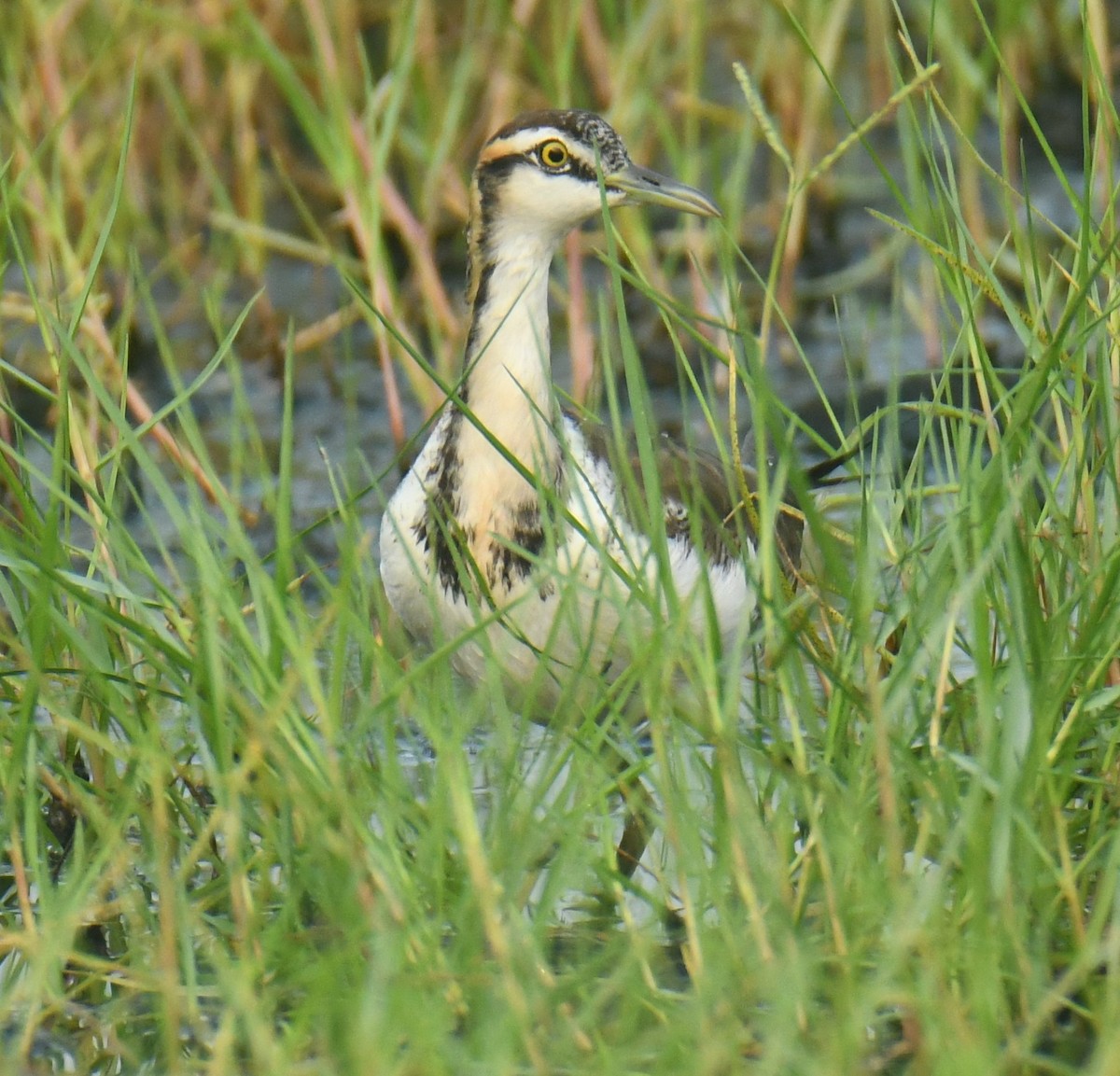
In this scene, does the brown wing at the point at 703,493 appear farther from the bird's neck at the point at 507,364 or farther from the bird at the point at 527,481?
the bird's neck at the point at 507,364

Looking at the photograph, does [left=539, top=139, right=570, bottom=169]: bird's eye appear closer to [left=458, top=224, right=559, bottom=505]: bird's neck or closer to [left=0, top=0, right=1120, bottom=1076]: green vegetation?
[left=458, top=224, right=559, bottom=505]: bird's neck

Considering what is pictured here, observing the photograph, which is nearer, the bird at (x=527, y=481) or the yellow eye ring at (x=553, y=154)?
the bird at (x=527, y=481)

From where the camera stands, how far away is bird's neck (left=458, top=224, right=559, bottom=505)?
363 centimetres

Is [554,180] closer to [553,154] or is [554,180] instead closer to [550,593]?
[553,154]

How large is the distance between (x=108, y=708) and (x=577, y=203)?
1.43 m

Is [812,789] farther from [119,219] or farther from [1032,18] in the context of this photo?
[1032,18]

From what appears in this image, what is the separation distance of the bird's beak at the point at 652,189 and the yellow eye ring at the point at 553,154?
94 mm

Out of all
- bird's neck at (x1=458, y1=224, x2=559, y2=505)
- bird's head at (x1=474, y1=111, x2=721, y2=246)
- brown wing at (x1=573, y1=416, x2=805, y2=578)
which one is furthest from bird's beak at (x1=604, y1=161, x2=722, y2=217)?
brown wing at (x1=573, y1=416, x2=805, y2=578)

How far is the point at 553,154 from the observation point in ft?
13.0

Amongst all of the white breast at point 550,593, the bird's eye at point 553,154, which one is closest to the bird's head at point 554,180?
the bird's eye at point 553,154

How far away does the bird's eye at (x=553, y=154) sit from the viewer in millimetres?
3936

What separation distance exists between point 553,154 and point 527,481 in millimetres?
845

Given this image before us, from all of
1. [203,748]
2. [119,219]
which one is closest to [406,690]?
[203,748]

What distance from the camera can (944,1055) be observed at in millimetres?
2213
